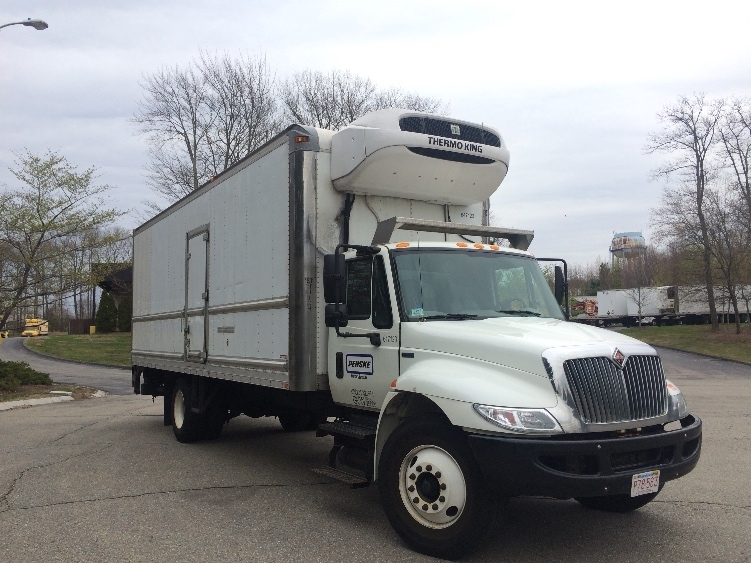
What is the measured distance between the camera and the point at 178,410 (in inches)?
414

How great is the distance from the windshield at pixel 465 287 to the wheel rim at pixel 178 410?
5.61 m

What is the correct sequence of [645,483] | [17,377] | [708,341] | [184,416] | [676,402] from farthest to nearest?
[708,341], [17,377], [184,416], [676,402], [645,483]

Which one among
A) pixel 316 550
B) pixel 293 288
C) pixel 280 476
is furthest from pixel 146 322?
pixel 316 550

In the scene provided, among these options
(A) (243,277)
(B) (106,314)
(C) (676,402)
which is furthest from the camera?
(B) (106,314)

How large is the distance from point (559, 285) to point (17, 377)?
1702 centimetres

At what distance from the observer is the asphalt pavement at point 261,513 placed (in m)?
5.18

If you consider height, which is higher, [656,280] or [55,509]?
[656,280]

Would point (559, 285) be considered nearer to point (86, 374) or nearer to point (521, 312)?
point (521, 312)

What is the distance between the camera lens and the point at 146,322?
11.8 metres

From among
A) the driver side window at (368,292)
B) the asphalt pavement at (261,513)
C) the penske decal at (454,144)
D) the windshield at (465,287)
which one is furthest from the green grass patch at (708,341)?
the driver side window at (368,292)

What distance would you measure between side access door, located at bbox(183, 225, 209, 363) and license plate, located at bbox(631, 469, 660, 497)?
231 inches

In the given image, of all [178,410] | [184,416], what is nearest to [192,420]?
[184,416]

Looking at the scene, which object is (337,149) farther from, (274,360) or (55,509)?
(55,509)

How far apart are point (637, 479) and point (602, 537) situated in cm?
105
